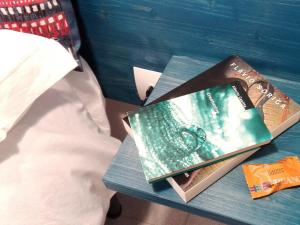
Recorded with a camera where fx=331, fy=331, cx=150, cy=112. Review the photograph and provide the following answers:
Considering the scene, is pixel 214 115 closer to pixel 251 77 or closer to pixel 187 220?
pixel 251 77

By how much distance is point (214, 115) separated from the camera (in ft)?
1.89

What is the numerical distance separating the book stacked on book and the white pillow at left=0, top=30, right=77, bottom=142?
0.64 feet

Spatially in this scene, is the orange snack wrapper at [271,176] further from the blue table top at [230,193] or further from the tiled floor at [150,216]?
the tiled floor at [150,216]

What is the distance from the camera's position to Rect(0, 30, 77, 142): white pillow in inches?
24.0

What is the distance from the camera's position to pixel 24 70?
632 millimetres

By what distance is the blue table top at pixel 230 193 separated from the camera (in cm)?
52

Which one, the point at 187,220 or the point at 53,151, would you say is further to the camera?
the point at 187,220

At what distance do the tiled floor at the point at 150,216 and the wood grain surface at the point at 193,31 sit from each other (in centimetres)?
43

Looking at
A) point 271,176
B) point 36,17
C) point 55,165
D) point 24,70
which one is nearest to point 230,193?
point 271,176

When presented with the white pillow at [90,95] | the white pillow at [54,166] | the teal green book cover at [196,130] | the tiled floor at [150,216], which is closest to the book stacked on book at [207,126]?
the teal green book cover at [196,130]

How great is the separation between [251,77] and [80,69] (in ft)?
1.44

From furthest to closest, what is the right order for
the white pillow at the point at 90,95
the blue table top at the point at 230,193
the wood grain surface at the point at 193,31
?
1. the white pillow at the point at 90,95
2. the wood grain surface at the point at 193,31
3. the blue table top at the point at 230,193

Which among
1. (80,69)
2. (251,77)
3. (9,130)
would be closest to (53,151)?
(9,130)

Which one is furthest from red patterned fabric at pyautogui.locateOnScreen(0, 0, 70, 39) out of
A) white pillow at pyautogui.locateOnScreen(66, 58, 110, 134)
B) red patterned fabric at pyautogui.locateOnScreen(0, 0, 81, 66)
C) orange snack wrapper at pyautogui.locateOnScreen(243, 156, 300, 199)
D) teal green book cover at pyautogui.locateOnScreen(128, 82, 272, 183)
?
orange snack wrapper at pyautogui.locateOnScreen(243, 156, 300, 199)
